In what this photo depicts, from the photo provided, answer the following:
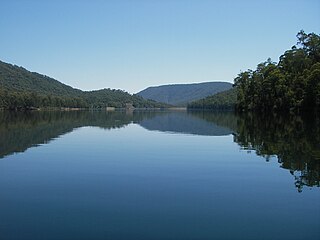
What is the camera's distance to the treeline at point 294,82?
75.7 m

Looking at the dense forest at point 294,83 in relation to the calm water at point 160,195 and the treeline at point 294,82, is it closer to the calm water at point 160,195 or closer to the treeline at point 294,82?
the treeline at point 294,82

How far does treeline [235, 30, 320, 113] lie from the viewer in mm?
75688

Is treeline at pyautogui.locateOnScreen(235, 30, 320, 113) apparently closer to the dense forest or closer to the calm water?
the dense forest

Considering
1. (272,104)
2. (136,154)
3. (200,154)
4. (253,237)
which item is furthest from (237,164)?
(272,104)

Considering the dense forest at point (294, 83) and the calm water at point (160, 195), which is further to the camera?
the dense forest at point (294, 83)

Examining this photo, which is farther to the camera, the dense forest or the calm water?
the dense forest

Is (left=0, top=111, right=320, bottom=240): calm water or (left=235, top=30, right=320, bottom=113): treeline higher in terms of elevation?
(left=235, top=30, right=320, bottom=113): treeline

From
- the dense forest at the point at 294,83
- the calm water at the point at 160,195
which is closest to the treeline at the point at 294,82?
the dense forest at the point at 294,83

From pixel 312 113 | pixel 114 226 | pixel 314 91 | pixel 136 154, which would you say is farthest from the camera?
pixel 312 113

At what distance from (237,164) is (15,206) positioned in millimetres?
13360

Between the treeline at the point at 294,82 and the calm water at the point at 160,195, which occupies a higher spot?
the treeline at the point at 294,82

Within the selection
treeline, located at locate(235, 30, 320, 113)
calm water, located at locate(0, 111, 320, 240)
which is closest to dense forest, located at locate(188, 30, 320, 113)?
treeline, located at locate(235, 30, 320, 113)

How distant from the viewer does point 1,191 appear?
564 inches

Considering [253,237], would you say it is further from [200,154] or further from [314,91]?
[314,91]
